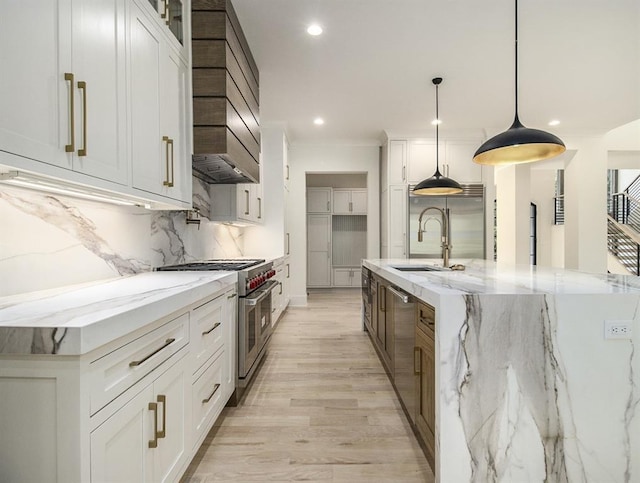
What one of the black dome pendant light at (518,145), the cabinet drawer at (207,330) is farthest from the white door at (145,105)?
the black dome pendant light at (518,145)

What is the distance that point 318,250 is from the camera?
7.54 m

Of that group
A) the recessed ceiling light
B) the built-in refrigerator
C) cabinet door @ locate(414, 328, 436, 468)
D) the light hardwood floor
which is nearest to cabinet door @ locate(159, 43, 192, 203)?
the recessed ceiling light

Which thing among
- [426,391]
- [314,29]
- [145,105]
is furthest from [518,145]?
[145,105]

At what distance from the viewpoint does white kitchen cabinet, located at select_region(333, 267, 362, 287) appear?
24.8 ft

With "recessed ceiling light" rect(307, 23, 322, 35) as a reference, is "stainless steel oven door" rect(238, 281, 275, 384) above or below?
below

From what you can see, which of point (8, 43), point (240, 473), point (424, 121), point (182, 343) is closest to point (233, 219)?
point (182, 343)

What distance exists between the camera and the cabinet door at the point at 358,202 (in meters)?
7.53

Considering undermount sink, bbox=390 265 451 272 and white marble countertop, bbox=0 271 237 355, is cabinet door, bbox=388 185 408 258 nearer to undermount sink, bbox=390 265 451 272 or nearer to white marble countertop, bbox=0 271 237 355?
undermount sink, bbox=390 265 451 272

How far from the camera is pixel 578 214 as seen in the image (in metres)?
5.33

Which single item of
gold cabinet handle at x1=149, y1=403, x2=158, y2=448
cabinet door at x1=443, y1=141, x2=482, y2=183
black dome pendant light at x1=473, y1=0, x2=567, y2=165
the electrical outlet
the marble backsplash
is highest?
cabinet door at x1=443, y1=141, x2=482, y2=183

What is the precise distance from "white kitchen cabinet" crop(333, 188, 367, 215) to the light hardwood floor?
4598 mm

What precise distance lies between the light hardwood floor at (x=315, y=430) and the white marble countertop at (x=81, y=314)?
3.06ft

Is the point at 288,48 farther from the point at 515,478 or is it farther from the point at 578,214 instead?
the point at 578,214

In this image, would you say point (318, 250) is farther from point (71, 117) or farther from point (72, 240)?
point (71, 117)
